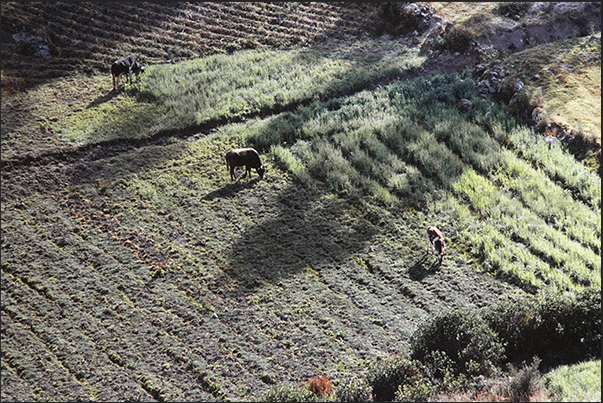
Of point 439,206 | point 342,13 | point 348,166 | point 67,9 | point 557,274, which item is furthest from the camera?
point 342,13

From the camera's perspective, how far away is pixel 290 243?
18.9m

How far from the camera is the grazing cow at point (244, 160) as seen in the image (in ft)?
70.9

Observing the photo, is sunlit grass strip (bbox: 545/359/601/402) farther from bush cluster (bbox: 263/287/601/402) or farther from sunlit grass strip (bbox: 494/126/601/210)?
sunlit grass strip (bbox: 494/126/601/210)

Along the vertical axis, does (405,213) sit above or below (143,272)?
above

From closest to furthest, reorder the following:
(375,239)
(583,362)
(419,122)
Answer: (583,362) → (375,239) → (419,122)

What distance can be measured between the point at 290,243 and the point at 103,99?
44.7 feet

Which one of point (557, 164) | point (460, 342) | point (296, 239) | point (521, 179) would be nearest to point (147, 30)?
point (296, 239)

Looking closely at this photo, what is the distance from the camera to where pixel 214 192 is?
70.5ft

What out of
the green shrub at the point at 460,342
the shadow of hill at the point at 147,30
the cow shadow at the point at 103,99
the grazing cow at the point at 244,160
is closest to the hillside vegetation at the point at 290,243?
the green shrub at the point at 460,342

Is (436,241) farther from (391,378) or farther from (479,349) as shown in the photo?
(391,378)

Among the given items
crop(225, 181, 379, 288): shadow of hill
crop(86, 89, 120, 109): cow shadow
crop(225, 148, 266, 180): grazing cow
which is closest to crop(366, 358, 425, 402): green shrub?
crop(225, 181, 379, 288): shadow of hill

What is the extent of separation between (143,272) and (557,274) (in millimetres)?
12175

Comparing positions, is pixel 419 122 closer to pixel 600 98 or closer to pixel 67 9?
pixel 600 98

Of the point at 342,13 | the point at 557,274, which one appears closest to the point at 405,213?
the point at 557,274
